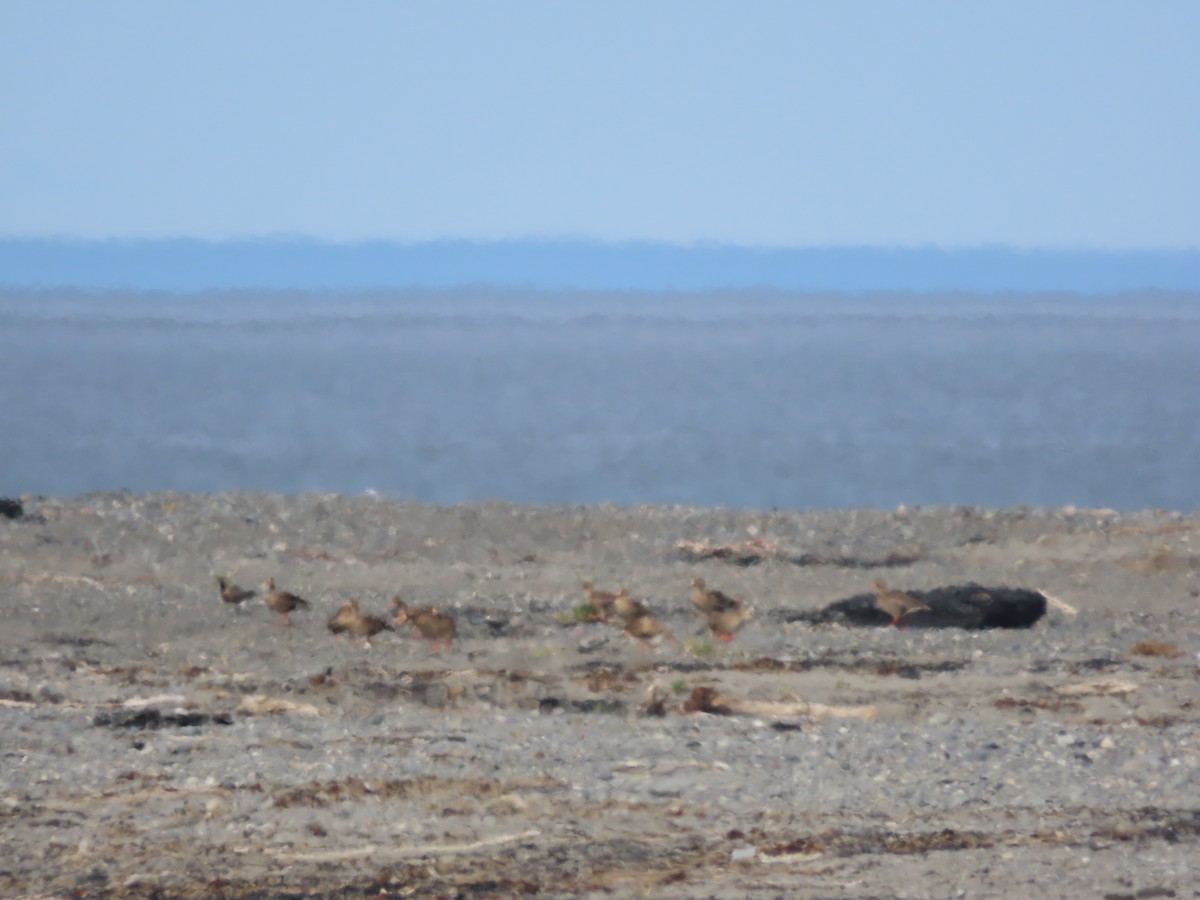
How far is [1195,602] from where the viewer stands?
12.8 m

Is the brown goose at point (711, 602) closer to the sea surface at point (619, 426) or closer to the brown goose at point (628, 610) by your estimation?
the brown goose at point (628, 610)

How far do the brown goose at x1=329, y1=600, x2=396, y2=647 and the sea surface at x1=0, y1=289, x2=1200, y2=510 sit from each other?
16.9m

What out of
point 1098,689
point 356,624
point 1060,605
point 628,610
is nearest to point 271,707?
point 356,624

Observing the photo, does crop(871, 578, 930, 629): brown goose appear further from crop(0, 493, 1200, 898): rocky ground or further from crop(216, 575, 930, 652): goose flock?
crop(0, 493, 1200, 898): rocky ground

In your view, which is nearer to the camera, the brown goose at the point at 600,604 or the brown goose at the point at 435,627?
the brown goose at the point at 435,627

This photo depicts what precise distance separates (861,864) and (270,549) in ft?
33.8

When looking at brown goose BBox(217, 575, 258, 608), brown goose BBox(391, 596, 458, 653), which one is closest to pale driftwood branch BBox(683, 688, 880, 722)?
brown goose BBox(391, 596, 458, 653)

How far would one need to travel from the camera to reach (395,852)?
19.5ft

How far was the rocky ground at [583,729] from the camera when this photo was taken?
580 centimetres

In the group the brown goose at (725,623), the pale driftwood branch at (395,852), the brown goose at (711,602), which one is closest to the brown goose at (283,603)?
the brown goose at (711,602)

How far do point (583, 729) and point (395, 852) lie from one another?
93.2 inches

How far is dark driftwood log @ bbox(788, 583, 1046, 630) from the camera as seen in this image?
11734 millimetres

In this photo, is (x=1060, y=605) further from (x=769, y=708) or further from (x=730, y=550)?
(x=769, y=708)

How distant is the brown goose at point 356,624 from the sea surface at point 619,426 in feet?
55.5
